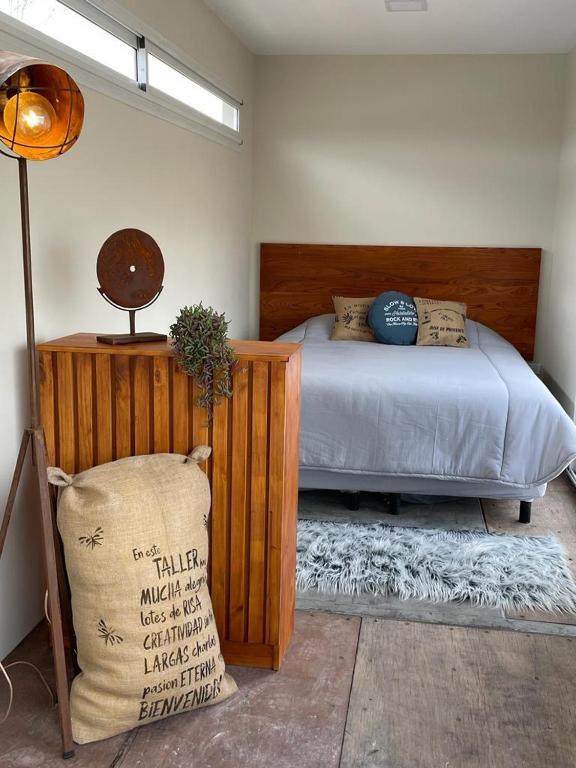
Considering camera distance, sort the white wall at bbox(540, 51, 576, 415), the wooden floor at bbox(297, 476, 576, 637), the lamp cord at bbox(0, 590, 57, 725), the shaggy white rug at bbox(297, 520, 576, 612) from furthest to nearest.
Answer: the white wall at bbox(540, 51, 576, 415)
the shaggy white rug at bbox(297, 520, 576, 612)
the wooden floor at bbox(297, 476, 576, 637)
the lamp cord at bbox(0, 590, 57, 725)

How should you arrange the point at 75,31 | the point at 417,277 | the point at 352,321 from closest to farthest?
the point at 75,31 → the point at 352,321 → the point at 417,277

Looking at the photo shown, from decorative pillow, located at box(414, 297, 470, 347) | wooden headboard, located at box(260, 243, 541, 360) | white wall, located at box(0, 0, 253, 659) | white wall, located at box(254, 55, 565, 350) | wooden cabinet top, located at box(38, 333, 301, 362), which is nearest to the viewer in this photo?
wooden cabinet top, located at box(38, 333, 301, 362)

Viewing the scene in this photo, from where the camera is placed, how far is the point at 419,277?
17.9ft

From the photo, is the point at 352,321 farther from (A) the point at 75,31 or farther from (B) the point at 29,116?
(B) the point at 29,116

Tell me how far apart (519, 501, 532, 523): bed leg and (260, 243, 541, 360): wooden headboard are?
2166 mm

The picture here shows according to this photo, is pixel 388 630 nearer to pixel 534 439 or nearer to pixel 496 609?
pixel 496 609

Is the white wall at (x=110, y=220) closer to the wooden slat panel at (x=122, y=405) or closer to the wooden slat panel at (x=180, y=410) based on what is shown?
the wooden slat panel at (x=122, y=405)

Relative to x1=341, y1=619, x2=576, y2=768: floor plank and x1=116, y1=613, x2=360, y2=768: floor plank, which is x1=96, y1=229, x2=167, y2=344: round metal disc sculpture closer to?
x1=116, y1=613, x2=360, y2=768: floor plank

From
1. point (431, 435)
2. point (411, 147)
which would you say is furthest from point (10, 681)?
point (411, 147)

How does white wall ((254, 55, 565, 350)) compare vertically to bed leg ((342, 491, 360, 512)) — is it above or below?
above

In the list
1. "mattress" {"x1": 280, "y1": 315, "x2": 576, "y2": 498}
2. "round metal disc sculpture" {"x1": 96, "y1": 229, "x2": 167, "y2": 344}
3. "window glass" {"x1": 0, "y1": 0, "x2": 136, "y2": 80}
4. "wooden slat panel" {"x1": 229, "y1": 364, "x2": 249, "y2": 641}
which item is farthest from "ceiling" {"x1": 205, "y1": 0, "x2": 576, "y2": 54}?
"wooden slat panel" {"x1": 229, "y1": 364, "x2": 249, "y2": 641}

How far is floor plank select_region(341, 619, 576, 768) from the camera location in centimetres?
198

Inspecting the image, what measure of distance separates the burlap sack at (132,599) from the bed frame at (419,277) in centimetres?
361

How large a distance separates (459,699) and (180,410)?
1.12 m
